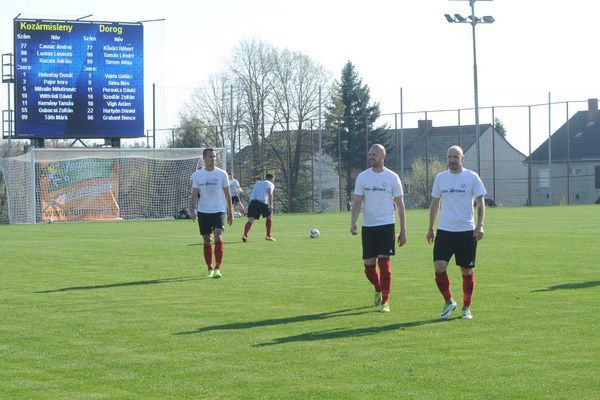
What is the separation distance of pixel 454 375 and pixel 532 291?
6.43 metres

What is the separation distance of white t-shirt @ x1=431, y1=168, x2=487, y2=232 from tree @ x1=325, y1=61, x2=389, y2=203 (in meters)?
51.8

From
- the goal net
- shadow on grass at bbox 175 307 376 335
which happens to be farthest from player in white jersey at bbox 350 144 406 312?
the goal net

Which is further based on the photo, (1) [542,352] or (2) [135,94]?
(2) [135,94]

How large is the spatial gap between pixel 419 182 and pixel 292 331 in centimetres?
5930

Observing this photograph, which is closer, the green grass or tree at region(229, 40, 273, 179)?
the green grass

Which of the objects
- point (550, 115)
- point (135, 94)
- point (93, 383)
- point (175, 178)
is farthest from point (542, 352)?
point (550, 115)

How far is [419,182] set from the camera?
229 ft

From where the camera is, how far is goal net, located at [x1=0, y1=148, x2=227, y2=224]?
47.2m

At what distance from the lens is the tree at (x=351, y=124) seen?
6775 centimetres

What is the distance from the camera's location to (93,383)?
8422mm

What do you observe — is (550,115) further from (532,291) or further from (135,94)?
(532,291)

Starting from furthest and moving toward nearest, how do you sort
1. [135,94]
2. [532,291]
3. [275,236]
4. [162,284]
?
[135,94], [275,236], [162,284], [532,291]

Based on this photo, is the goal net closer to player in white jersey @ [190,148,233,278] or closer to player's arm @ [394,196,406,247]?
player in white jersey @ [190,148,233,278]

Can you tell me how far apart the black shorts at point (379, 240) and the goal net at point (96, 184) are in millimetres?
34204
